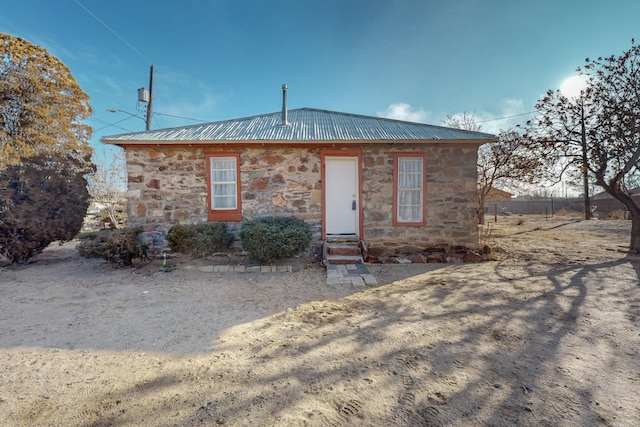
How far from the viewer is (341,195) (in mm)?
7355

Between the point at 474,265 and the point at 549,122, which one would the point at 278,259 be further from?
the point at 549,122

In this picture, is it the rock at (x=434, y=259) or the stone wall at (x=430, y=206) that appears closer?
the rock at (x=434, y=259)

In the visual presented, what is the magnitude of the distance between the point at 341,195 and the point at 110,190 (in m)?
11.8

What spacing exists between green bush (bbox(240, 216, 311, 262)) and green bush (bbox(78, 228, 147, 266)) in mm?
2509

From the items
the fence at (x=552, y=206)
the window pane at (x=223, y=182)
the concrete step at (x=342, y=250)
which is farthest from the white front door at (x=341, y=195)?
the fence at (x=552, y=206)

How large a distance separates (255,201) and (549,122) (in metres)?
9.24

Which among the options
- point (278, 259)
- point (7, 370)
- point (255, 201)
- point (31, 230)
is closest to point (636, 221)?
point (278, 259)

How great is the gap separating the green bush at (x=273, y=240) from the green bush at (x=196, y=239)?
2.33 ft

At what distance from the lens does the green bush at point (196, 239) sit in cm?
639

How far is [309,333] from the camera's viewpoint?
3275mm

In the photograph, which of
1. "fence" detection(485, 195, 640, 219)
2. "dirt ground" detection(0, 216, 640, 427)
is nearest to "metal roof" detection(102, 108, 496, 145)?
"dirt ground" detection(0, 216, 640, 427)

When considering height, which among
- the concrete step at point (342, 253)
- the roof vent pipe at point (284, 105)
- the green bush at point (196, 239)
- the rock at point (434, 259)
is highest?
the roof vent pipe at point (284, 105)

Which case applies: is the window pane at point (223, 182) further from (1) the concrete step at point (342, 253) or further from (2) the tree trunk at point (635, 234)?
(2) the tree trunk at point (635, 234)

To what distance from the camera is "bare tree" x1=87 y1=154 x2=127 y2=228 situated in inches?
480
